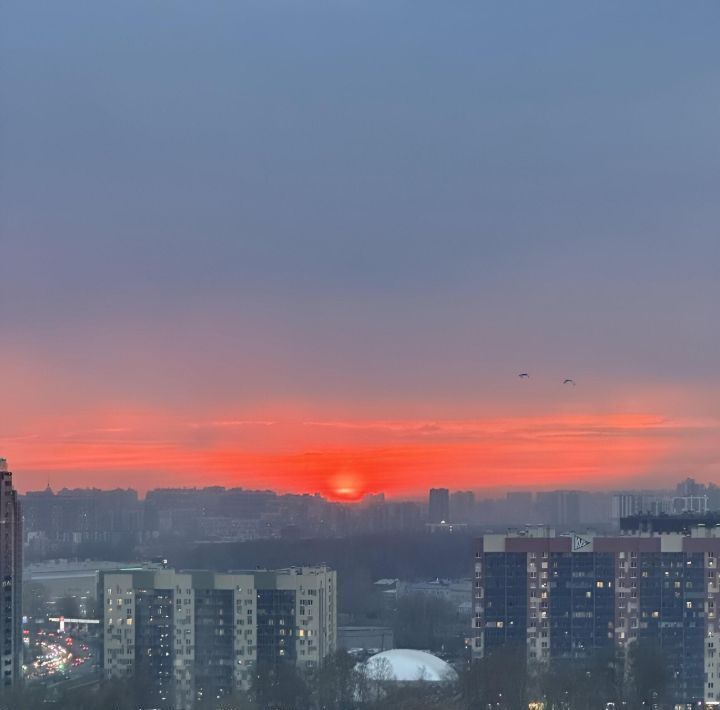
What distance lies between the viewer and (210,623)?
54.3 feet

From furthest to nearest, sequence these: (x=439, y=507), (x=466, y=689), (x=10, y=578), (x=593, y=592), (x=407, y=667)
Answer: (x=439, y=507) → (x=407, y=667) → (x=593, y=592) → (x=10, y=578) → (x=466, y=689)

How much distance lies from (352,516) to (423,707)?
17.5 meters

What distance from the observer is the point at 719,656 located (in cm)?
1627

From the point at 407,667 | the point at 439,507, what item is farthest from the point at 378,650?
the point at 439,507

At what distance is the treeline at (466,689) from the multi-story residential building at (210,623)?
990 mm

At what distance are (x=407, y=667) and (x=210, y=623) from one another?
1.94 metres

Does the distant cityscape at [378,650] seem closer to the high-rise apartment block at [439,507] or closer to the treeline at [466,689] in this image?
the treeline at [466,689]

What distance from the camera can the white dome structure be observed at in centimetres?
1619

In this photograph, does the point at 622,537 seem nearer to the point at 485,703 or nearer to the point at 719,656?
the point at 719,656

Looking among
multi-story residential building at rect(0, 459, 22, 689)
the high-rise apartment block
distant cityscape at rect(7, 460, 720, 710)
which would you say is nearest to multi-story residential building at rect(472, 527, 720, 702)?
distant cityscape at rect(7, 460, 720, 710)

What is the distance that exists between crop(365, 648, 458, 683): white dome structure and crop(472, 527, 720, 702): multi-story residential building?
46cm

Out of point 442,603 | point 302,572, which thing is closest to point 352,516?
point 442,603

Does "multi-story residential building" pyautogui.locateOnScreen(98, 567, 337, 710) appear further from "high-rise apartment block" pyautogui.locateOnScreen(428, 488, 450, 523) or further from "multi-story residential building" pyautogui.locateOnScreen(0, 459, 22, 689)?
"high-rise apartment block" pyautogui.locateOnScreen(428, 488, 450, 523)

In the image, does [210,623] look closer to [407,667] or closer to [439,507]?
[407,667]
